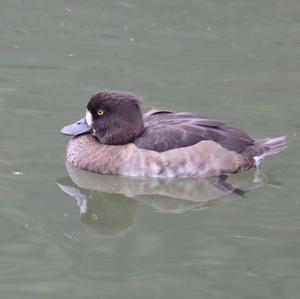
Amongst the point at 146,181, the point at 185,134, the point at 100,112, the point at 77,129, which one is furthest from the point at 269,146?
the point at 77,129

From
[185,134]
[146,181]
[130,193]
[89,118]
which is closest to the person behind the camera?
[130,193]

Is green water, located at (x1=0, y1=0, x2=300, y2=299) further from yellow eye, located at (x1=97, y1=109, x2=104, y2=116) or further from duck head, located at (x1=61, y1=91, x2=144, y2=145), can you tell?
yellow eye, located at (x1=97, y1=109, x2=104, y2=116)

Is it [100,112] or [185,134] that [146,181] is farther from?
[100,112]

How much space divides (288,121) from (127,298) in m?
4.52

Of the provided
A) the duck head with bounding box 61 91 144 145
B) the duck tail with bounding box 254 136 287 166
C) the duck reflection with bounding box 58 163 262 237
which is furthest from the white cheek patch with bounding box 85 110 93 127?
the duck tail with bounding box 254 136 287 166

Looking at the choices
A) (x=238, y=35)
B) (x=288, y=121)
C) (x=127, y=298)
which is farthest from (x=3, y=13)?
(x=127, y=298)

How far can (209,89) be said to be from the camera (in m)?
11.1

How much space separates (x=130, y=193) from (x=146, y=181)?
1.03 ft

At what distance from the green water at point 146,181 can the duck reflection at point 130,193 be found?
0.06 ft

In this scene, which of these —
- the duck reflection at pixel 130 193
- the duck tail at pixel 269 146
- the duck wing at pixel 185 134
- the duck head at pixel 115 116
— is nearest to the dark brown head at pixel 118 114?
the duck head at pixel 115 116

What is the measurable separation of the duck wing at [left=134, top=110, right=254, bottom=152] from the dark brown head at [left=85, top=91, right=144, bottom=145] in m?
0.12

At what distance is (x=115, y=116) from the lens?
890 cm

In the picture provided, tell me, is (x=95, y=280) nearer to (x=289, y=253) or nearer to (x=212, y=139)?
(x=289, y=253)

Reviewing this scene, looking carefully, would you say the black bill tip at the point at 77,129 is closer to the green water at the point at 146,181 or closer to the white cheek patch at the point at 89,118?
the white cheek patch at the point at 89,118
